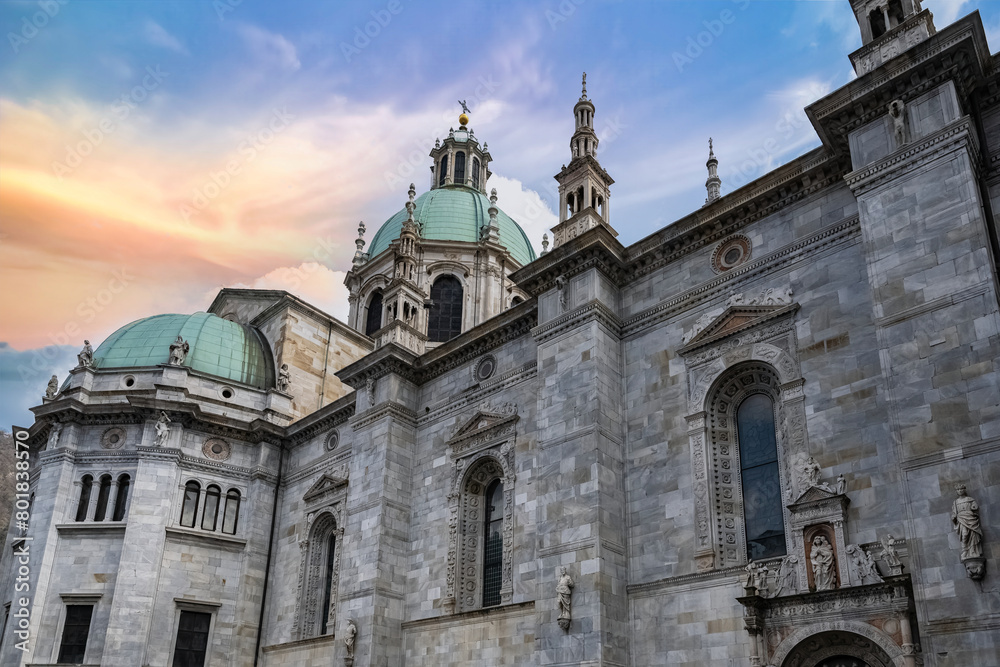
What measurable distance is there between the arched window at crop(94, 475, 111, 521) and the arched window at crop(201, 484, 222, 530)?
136 inches

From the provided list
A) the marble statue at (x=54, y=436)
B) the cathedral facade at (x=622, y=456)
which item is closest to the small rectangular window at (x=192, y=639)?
the cathedral facade at (x=622, y=456)

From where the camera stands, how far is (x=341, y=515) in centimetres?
2941

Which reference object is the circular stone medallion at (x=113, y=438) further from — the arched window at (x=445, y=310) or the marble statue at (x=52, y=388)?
the arched window at (x=445, y=310)

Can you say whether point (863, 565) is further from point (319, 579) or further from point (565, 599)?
point (319, 579)

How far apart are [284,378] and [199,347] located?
3.82 m

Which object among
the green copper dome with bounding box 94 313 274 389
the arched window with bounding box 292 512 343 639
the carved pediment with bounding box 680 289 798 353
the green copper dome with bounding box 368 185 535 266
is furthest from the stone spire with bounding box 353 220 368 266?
the carved pediment with bounding box 680 289 798 353

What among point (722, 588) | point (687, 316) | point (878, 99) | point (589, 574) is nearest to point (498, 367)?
point (687, 316)

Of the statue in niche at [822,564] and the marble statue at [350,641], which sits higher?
the statue in niche at [822,564]

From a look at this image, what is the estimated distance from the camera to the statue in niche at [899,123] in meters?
16.9

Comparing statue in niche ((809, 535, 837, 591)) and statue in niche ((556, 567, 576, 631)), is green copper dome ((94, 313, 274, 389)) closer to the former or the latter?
statue in niche ((556, 567, 576, 631))

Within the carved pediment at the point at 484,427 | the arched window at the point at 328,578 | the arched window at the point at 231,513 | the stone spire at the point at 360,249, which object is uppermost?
the stone spire at the point at 360,249

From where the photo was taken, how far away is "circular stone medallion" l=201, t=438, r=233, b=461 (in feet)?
109

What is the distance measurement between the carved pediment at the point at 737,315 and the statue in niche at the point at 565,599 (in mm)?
6127

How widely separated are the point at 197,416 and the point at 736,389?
855 inches
